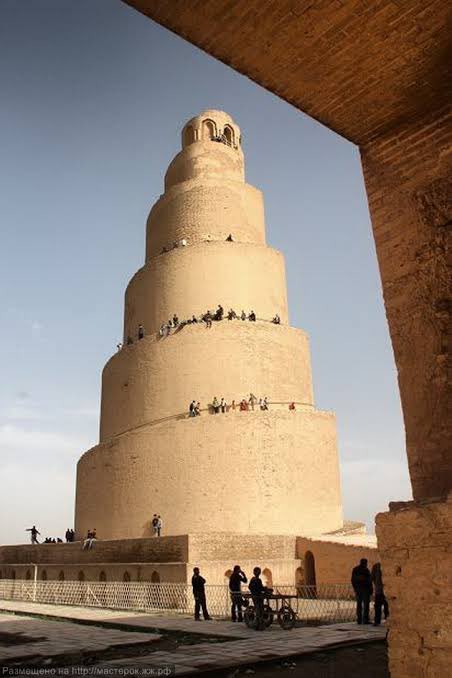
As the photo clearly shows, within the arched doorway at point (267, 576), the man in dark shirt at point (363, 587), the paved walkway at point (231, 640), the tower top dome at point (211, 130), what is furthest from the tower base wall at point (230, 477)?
the tower top dome at point (211, 130)

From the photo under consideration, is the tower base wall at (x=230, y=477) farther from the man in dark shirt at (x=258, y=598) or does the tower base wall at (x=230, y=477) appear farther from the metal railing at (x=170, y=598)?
the man in dark shirt at (x=258, y=598)

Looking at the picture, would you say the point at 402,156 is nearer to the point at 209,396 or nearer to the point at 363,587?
the point at 363,587

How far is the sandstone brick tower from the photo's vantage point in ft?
63.4

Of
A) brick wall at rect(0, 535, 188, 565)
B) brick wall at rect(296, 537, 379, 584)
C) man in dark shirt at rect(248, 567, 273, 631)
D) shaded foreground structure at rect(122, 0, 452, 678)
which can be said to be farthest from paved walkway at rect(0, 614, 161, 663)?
brick wall at rect(296, 537, 379, 584)

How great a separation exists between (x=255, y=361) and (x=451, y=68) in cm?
1796

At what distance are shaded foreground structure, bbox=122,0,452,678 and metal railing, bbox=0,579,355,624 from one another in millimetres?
8151

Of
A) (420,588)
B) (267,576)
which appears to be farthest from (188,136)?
(420,588)

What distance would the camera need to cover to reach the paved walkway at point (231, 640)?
663cm

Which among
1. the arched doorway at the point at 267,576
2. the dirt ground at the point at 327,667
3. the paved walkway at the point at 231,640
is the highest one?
the arched doorway at the point at 267,576

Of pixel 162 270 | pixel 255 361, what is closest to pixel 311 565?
pixel 255 361

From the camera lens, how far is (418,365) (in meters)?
4.14

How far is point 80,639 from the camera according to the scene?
866cm

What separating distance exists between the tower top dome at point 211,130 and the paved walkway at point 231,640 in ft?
75.5

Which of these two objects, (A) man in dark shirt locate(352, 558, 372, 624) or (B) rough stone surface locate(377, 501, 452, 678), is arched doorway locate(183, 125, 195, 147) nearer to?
(A) man in dark shirt locate(352, 558, 372, 624)
